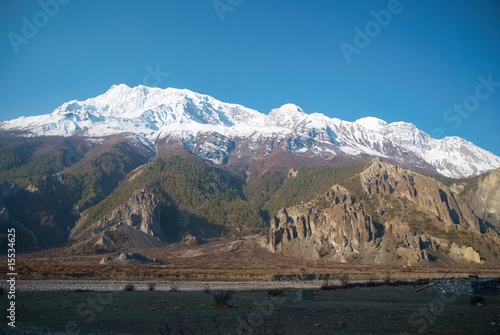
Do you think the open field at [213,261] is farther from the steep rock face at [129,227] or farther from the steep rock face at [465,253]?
the steep rock face at [129,227]

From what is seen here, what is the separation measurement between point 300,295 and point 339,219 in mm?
114048

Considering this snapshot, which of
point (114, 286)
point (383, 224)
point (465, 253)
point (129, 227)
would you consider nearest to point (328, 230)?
point (383, 224)

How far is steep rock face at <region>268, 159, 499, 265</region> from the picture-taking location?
118 metres

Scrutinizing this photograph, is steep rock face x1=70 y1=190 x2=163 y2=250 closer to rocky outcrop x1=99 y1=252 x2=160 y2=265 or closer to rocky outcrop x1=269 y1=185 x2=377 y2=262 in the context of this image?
rocky outcrop x1=99 y1=252 x2=160 y2=265

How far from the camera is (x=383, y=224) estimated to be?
138125 mm

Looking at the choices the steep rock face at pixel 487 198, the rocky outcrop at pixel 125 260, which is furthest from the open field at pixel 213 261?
the steep rock face at pixel 487 198

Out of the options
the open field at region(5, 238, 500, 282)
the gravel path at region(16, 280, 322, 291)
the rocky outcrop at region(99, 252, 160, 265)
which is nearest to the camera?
the gravel path at region(16, 280, 322, 291)

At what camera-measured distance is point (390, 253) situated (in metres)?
119

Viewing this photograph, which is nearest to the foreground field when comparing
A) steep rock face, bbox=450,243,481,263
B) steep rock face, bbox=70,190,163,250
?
steep rock face, bbox=450,243,481,263

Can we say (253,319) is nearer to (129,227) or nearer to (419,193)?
(419,193)

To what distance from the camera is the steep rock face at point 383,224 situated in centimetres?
11794

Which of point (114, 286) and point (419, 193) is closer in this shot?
point (114, 286)

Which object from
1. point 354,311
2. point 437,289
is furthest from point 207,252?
point 354,311

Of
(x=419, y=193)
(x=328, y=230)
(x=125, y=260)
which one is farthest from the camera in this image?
(x=419, y=193)
